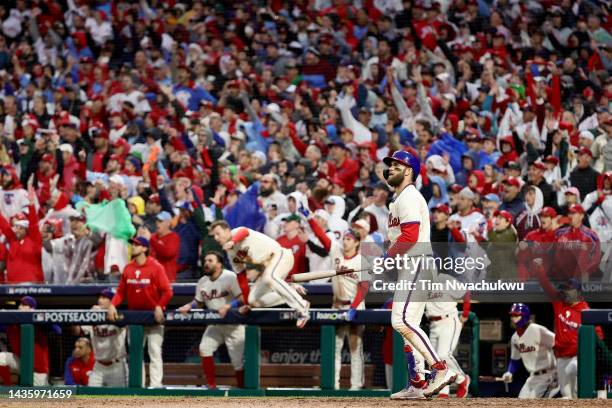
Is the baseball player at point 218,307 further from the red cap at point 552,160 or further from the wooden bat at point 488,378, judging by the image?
the red cap at point 552,160

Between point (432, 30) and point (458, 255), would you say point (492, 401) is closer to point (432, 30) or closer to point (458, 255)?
point (458, 255)

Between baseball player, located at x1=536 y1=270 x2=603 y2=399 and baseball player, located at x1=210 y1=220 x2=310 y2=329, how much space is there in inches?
84.3

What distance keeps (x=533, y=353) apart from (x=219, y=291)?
9.36 ft

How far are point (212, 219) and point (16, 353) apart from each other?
2789mm

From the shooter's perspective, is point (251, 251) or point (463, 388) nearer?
point (463, 388)

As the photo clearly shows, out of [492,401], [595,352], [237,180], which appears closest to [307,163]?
[237,180]

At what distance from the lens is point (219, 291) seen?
10805mm

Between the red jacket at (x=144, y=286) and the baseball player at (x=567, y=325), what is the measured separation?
11.0 ft

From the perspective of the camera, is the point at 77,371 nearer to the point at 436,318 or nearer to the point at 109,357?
the point at 109,357

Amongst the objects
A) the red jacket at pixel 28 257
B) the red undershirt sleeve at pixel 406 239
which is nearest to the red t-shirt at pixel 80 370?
the red jacket at pixel 28 257

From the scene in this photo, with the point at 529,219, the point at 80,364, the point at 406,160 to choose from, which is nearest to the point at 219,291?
the point at 80,364

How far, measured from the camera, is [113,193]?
1298 centimetres

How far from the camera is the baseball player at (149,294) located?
34.8ft

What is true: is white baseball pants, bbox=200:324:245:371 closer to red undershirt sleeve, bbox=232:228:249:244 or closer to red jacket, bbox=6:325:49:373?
red undershirt sleeve, bbox=232:228:249:244
